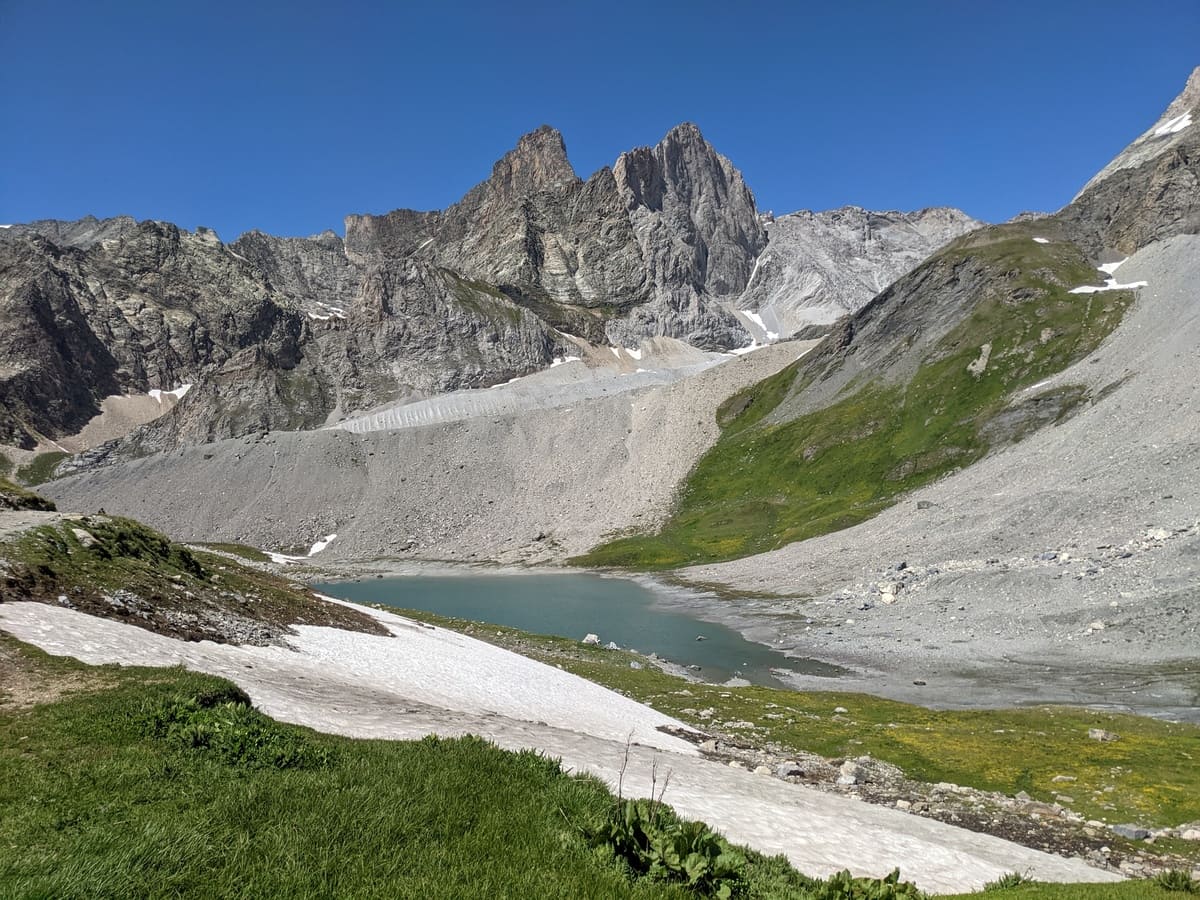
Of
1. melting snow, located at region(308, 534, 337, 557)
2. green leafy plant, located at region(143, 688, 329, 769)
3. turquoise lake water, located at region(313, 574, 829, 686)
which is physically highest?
green leafy plant, located at region(143, 688, 329, 769)

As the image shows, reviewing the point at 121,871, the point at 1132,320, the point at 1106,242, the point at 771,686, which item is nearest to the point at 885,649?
the point at 771,686

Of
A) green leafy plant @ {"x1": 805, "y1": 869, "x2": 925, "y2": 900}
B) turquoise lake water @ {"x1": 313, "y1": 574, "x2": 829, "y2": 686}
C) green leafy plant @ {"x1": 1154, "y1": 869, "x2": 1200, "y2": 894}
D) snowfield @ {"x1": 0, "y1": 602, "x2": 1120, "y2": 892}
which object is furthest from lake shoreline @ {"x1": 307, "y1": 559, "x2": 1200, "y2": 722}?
green leafy plant @ {"x1": 805, "y1": 869, "x2": 925, "y2": 900}

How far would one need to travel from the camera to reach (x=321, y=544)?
15012 cm

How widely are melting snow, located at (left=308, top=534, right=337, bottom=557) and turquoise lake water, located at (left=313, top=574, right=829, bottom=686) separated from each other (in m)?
38.4

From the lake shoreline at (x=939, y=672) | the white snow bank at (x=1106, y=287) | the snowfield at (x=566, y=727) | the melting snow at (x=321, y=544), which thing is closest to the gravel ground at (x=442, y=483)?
the melting snow at (x=321, y=544)

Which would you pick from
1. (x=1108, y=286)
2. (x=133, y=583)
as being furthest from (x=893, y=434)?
(x=133, y=583)

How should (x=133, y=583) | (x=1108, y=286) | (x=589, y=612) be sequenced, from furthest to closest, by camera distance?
(x=1108, y=286) < (x=589, y=612) < (x=133, y=583)

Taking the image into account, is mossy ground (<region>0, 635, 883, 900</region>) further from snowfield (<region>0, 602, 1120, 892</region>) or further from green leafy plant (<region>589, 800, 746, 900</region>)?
snowfield (<region>0, 602, 1120, 892</region>)

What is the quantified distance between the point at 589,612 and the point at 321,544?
93.0 metres

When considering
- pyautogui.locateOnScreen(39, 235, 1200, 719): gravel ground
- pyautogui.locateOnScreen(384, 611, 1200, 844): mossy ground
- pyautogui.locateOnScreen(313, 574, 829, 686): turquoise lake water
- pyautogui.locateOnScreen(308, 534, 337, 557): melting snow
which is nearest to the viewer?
pyautogui.locateOnScreen(384, 611, 1200, 844): mossy ground

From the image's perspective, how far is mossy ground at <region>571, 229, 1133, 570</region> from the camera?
114m

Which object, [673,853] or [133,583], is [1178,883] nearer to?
[673,853]

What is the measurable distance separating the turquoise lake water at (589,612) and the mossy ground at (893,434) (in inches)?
793

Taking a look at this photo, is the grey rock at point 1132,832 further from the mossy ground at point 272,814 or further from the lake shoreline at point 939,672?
the lake shoreline at point 939,672
